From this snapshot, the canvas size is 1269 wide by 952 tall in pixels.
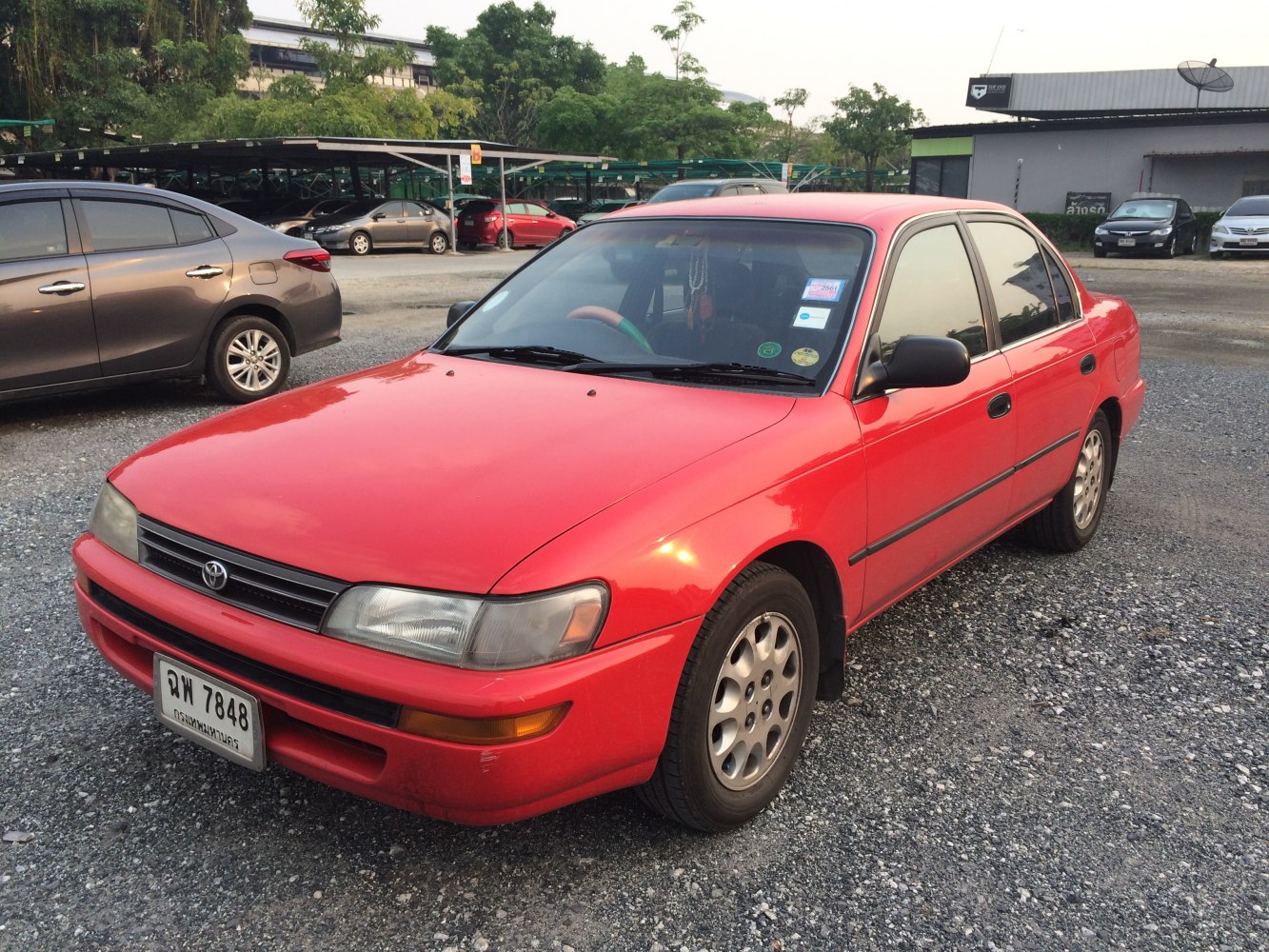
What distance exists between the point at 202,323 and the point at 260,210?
2100 cm

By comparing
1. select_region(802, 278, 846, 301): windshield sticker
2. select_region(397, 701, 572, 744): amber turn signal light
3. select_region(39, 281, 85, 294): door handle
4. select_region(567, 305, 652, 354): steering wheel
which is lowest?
select_region(397, 701, 572, 744): amber turn signal light

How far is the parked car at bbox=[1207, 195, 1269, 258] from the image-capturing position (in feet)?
72.1

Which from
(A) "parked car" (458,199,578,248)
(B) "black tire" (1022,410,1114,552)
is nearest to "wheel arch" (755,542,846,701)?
(B) "black tire" (1022,410,1114,552)

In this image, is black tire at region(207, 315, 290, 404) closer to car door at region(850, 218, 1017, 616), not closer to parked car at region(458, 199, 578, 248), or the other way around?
car door at region(850, 218, 1017, 616)

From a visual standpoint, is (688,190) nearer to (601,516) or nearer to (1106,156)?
(601,516)

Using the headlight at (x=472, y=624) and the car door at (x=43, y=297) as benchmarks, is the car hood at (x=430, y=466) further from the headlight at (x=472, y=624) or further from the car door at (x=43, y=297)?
the car door at (x=43, y=297)

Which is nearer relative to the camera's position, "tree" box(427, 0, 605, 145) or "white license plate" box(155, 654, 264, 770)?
"white license plate" box(155, 654, 264, 770)

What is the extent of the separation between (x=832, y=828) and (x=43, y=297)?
5817mm

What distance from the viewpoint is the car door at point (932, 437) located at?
9.80ft

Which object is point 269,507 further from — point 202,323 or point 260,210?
point 260,210

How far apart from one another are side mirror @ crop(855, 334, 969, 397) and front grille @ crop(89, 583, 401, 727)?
158 centimetres

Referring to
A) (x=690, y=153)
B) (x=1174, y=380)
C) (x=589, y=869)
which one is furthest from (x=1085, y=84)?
(x=589, y=869)

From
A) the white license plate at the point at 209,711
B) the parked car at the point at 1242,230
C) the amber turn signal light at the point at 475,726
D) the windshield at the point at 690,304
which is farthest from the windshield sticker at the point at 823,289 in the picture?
the parked car at the point at 1242,230

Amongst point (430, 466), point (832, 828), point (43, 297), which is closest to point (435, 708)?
point (430, 466)
